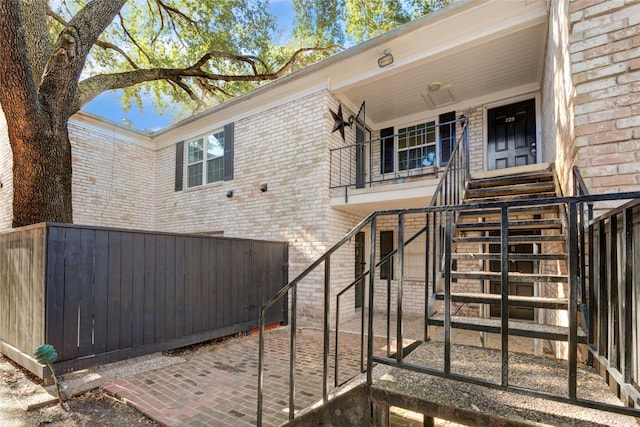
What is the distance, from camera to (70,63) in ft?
15.8

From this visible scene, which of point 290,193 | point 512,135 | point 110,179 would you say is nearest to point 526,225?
→ point 512,135

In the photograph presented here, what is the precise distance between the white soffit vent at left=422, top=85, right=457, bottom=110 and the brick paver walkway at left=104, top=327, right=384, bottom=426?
5262mm

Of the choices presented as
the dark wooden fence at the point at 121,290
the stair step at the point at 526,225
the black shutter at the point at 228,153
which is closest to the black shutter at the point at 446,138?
the stair step at the point at 526,225

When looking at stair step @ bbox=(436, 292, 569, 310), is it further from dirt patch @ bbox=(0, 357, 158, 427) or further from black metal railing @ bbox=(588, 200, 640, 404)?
dirt patch @ bbox=(0, 357, 158, 427)

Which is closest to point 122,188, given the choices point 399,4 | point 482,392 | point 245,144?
point 245,144

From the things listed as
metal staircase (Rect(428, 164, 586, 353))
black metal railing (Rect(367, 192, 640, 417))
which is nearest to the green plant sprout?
black metal railing (Rect(367, 192, 640, 417))

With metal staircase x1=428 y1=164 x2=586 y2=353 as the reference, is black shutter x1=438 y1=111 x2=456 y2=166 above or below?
above

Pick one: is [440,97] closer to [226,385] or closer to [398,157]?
[398,157]

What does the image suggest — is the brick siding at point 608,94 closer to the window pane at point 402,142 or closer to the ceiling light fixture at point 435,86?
the ceiling light fixture at point 435,86

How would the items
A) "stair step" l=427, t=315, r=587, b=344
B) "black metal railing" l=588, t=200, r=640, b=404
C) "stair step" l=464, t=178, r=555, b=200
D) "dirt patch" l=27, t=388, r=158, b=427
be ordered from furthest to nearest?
"stair step" l=464, t=178, r=555, b=200
"dirt patch" l=27, t=388, r=158, b=427
"stair step" l=427, t=315, r=587, b=344
"black metal railing" l=588, t=200, r=640, b=404

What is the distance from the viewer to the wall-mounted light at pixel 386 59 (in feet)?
19.0

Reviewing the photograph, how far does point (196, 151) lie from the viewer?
9.32 metres

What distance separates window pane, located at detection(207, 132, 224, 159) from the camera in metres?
8.71

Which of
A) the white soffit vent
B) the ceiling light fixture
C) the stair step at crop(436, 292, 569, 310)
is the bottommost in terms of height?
the stair step at crop(436, 292, 569, 310)
